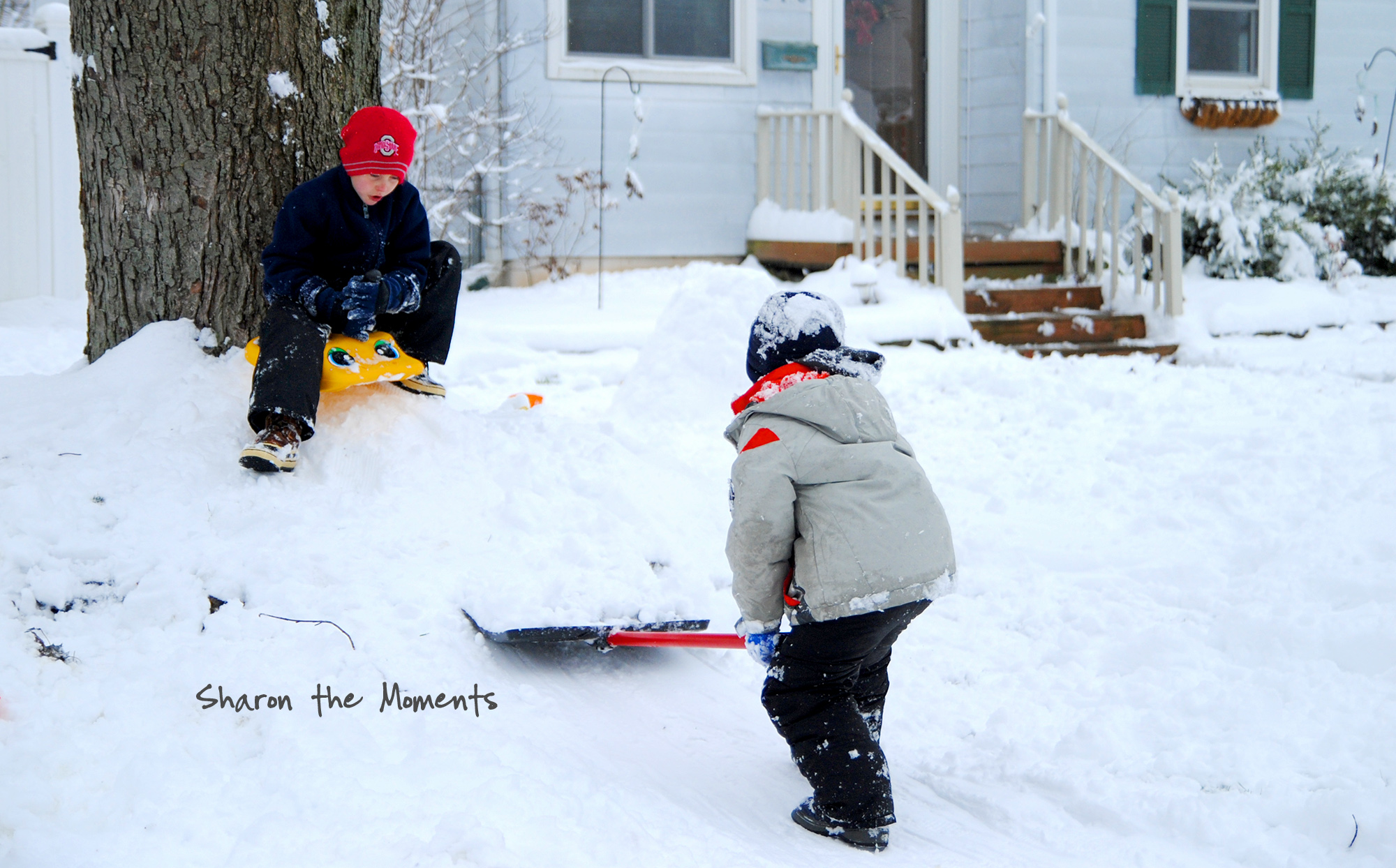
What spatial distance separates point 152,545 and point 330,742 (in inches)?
32.3

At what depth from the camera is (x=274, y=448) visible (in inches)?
123

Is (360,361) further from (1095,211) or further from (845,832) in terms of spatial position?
(1095,211)

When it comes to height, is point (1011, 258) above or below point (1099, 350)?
above

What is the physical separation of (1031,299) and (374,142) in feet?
21.6

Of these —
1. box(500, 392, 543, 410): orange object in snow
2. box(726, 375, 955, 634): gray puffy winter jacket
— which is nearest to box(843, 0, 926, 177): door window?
box(500, 392, 543, 410): orange object in snow

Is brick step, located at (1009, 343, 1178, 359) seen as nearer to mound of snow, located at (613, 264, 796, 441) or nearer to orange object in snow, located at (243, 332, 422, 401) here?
mound of snow, located at (613, 264, 796, 441)

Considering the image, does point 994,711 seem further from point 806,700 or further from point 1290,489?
point 1290,489

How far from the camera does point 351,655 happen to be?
8.77 ft

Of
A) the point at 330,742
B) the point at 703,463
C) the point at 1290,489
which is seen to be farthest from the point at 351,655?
the point at 1290,489

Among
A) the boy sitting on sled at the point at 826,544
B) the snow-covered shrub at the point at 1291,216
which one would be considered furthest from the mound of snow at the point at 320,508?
the snow-covered shrub at the point at 1291,216

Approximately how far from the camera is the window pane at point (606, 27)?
907 centimetres

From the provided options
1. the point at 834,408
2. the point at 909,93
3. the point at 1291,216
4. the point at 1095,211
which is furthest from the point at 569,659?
the point at 1291,216

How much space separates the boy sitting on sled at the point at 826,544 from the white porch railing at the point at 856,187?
574 cm

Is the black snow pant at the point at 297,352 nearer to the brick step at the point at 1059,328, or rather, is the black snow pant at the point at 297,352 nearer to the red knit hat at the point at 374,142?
the red knit hat at the point at 374,142
